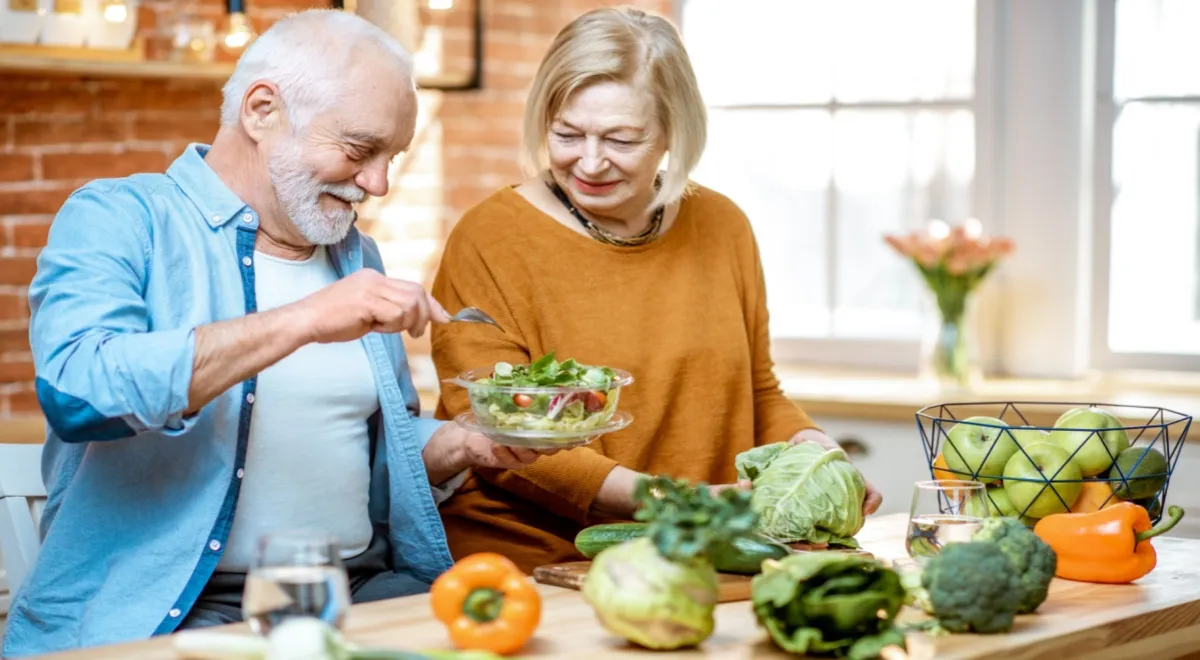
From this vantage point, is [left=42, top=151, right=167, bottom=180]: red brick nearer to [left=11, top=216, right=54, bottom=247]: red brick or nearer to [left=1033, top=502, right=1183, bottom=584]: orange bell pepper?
[left=11, top=216, right=54, bottom=247]: red brick

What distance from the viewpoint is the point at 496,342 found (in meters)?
2.46

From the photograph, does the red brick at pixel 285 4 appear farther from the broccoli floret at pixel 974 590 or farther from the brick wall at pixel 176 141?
the broccoli floret at pixel 974 590

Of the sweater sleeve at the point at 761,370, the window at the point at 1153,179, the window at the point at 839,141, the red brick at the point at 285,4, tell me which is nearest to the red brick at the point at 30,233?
the red brick at the point at 285,4

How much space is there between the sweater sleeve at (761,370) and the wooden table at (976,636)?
2.76 ft

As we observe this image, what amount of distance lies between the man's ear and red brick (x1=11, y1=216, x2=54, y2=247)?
136 cm

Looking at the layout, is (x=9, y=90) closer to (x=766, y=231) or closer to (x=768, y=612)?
(x=766, y=231)

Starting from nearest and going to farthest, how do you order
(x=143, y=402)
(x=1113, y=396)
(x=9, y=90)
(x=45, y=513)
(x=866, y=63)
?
(x=143, y=402)
(x=45, y=513)
(x=9, y=90)
(x=1113, y=396)
(x=866, y=63)

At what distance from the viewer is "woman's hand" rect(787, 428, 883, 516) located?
91.0 inches

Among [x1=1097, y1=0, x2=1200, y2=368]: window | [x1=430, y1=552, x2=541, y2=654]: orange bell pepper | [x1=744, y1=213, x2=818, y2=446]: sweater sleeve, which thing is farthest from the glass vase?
[x1=430, y1=552, x2=541, y2=654]: orange bell pepper

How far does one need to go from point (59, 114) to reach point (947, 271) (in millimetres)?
2201

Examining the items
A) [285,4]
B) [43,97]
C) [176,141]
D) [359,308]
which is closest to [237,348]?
[359,308]

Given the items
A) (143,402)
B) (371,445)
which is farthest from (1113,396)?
(143,402)

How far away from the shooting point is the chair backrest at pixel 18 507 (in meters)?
2.26

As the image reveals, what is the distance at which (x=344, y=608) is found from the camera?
1.42 m
